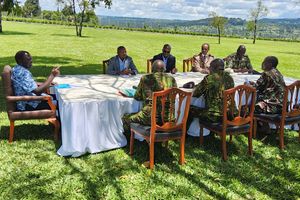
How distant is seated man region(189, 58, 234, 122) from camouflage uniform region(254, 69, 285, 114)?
1110mm

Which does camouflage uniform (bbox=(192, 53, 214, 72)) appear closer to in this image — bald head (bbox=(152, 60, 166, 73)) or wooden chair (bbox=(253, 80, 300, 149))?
wooden chair (bbox=(253, 80, 300, 149))

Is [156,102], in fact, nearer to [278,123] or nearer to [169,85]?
[169,85]

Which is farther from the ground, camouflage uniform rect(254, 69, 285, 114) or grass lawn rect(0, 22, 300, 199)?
camouflage uniform rect(254, 69, 285, 114)

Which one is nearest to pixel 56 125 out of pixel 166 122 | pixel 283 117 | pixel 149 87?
pixel 149 87

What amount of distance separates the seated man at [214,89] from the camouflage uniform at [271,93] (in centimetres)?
111

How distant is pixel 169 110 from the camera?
5230 millimetres

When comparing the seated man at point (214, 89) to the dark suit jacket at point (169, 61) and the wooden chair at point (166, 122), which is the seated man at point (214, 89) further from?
the dark suit jacket at point (169, 61)

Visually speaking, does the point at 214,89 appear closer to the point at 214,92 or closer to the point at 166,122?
the point at 214,92

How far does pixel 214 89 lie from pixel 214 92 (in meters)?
0.05

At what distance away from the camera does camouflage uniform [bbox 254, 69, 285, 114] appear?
6543mm

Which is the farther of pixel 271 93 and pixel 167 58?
pixel 167 58

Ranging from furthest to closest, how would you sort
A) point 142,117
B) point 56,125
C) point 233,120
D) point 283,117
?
point 283,117, point 56,125, point 233,120, point 142,117

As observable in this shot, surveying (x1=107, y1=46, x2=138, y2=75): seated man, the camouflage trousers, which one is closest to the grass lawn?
the camouflage trousers

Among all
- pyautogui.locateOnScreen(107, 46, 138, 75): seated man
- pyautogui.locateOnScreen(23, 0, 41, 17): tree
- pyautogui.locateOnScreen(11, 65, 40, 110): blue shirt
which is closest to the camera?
pyautogui.locateOnScreen(11, 65, 40, 110): blue shirt
